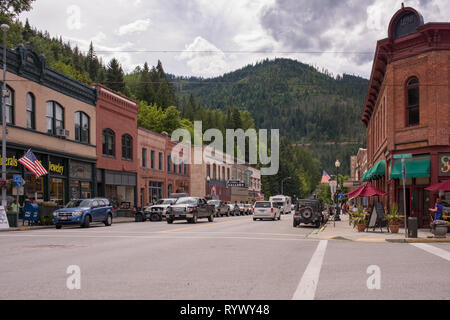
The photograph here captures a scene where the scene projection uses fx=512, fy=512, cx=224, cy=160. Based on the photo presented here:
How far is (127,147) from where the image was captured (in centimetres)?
4981

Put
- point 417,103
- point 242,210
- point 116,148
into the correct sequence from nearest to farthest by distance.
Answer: point 417,103 → point 116,148 → point 242,210

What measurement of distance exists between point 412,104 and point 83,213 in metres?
18.7

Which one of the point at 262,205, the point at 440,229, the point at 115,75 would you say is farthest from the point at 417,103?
the point at 115,75

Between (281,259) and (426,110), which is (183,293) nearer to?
(281,259)

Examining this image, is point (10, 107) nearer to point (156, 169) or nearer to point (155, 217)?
point (155, 217)

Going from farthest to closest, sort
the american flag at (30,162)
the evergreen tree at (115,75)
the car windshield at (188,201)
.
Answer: the evergreen tree at (115,75) → the car windshield at (188,201) → the american flag at (30,162)

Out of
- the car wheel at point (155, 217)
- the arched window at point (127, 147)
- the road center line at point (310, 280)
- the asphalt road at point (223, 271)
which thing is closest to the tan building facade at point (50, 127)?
the arched window at point (127, 147)

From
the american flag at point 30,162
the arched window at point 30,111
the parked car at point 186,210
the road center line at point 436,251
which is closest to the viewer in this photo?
the road center line at point 436,251

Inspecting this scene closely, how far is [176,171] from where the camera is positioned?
6456cm

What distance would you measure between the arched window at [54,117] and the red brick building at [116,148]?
17.8 feet

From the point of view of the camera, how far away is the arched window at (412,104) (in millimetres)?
27250

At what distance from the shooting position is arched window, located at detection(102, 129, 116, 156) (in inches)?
1783

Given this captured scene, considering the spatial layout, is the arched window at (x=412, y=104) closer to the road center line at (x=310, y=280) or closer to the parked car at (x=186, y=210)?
the parked car at (x=186, y=210)
